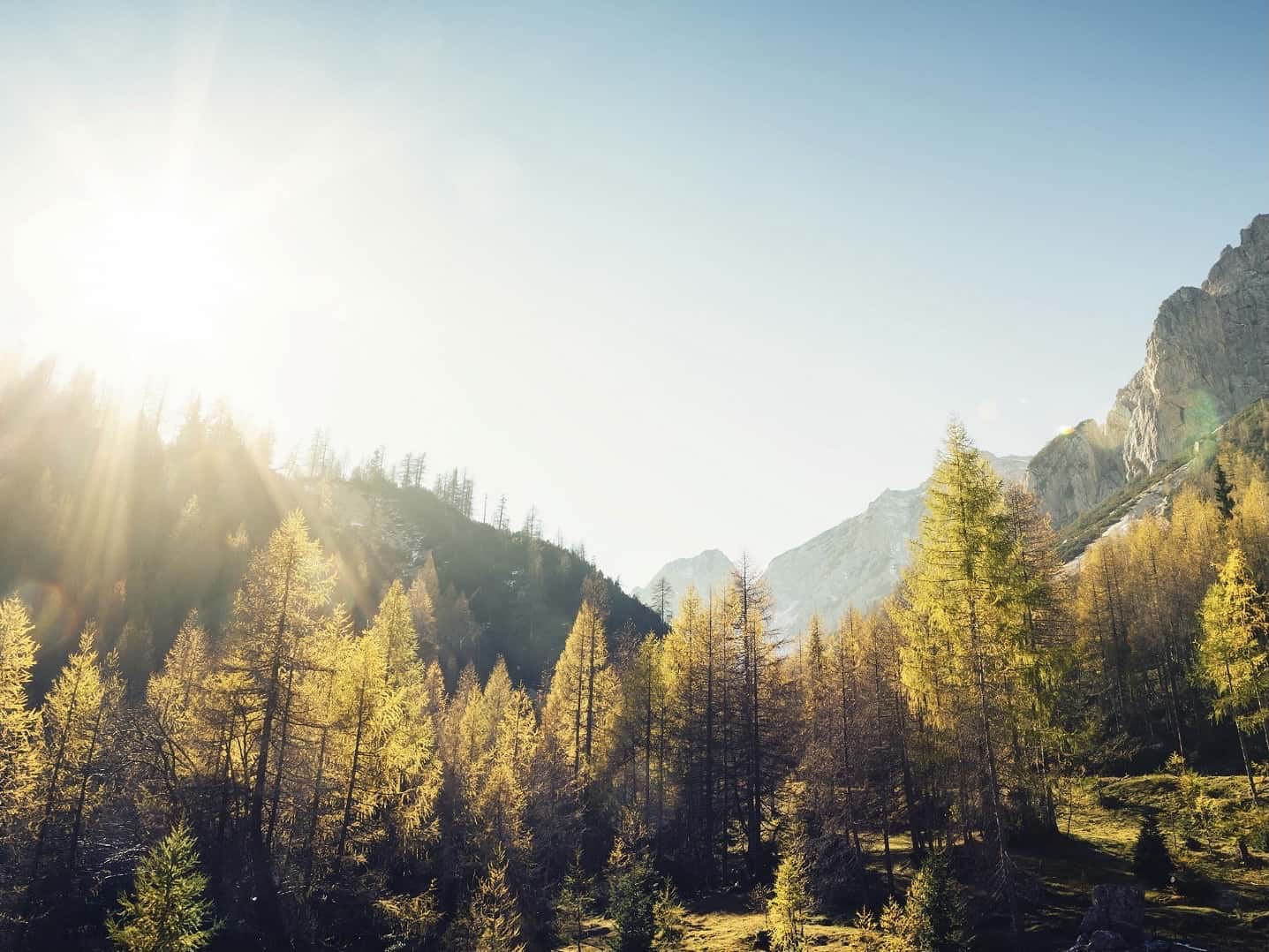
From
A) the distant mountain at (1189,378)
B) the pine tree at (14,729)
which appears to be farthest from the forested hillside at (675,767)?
the distant mountain at (1189,378)

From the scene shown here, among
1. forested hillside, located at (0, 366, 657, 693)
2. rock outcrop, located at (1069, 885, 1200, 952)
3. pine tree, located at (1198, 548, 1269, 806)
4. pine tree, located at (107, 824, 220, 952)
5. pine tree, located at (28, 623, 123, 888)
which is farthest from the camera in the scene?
forested hillside, located at (0, 366, 657, 693)

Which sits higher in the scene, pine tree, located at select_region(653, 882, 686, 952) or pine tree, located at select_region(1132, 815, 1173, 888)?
pine tree, located at select_region(1132, 815, 1173, 888)

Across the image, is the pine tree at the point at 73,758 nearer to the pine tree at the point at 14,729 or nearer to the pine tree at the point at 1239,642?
the pine tree at the point at 14,729

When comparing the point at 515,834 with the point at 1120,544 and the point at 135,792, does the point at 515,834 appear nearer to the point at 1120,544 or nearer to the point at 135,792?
the point at 135,792

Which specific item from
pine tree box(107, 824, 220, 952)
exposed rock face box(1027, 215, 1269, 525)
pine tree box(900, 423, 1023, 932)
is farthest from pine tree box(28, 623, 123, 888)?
exposed rock face box(1027, 215, 1269, 525)

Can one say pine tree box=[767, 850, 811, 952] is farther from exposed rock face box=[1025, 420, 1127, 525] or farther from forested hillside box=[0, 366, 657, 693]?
exposed rock face box=[1025, 420, 1127, 525]

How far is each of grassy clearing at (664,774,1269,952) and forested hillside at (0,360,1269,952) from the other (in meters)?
0.27

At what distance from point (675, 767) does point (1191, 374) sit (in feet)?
649

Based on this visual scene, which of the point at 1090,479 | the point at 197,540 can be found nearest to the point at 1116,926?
the point at 197,540

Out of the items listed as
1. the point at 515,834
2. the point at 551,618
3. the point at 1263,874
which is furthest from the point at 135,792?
the point at 551,618

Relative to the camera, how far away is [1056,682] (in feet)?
73.9

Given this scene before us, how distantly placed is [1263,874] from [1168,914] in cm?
582

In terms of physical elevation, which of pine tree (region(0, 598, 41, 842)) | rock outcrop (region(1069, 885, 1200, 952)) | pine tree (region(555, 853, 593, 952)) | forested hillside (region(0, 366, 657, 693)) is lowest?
pine tree (region(555, 853, 593, 952))

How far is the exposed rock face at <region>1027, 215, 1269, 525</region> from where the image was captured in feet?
559
